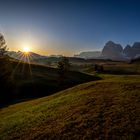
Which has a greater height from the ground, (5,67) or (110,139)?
(5,67)

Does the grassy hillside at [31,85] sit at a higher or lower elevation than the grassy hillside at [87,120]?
lower

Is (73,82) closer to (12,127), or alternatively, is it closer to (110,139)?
(12,127)

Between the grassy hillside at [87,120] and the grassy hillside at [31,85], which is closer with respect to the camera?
the grassy hillside at [87,120]

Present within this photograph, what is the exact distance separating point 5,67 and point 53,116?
136 ft

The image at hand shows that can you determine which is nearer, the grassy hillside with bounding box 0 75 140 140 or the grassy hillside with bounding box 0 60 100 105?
the grassy hillside with bounding box 0 75 140 140

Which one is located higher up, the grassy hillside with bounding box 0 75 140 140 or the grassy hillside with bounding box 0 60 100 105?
the grassy hillside with bounding box 0 75 140 140

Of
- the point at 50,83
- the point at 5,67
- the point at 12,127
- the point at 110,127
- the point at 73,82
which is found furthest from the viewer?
the point at 73,82

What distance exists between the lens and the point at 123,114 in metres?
25.1

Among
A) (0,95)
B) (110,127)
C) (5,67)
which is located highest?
(5,67)

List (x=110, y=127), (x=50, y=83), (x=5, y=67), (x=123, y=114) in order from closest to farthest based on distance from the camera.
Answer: (x=110, y=127) → (x=123, y=114) → (x=5, y=67) → (x=50, y=83)

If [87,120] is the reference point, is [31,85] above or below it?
below

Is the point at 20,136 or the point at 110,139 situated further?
the point at 20,136

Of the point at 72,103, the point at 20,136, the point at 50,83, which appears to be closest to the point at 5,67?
the point at 50,83

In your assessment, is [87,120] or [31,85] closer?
[87,120]
